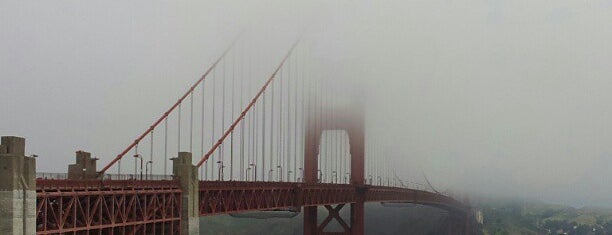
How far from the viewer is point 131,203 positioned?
130 ft

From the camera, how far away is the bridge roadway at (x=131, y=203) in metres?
33.8

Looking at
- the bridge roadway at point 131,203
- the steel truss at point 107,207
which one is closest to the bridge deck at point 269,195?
the bridge roadway at point 131,203

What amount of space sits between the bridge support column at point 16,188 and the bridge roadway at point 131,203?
3.29 feet

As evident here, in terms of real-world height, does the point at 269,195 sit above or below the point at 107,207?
below

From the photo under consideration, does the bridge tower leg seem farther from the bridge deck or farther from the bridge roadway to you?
the bridge roadway

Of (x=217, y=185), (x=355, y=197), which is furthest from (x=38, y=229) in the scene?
(x=355, y=197)

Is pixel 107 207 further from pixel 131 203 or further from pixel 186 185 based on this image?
pixel 186 185

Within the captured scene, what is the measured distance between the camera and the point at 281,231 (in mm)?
171000

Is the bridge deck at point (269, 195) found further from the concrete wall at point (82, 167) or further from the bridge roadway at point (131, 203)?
the concrete wall at point (82, 167)

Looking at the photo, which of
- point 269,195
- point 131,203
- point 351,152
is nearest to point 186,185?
point 131,203

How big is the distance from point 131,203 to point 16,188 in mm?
9480

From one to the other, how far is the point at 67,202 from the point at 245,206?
72.0 ft

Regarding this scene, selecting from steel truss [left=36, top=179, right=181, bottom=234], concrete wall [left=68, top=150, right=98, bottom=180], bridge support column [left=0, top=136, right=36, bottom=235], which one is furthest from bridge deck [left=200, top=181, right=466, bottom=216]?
bridge support column [left=0, top=136, right=36, bottom=235]

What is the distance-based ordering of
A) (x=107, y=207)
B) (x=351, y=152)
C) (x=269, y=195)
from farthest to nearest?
(x=351, y=152), (x=269, y=195), (x=107, y=207)
